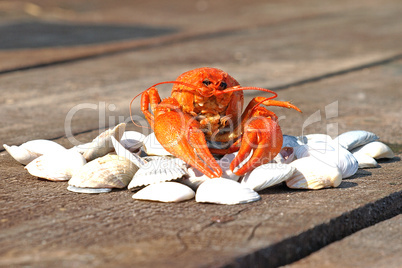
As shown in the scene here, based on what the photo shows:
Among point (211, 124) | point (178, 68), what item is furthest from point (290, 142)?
point (178, 68)

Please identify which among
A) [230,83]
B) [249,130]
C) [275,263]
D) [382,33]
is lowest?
[275,263]

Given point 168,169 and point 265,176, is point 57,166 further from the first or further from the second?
point 265,176

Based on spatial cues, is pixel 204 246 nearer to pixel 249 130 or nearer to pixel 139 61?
pixel 249 130

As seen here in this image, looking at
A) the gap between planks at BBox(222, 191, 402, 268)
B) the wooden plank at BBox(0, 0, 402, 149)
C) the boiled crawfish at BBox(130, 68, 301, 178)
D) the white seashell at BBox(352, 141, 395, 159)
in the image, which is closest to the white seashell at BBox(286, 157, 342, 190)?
the boiled crawfish at BBox(130, 68, 301, 178)

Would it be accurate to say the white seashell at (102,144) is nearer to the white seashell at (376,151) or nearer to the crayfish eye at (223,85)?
the crayfish eye at (223,85)

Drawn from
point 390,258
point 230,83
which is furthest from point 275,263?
point 230,83

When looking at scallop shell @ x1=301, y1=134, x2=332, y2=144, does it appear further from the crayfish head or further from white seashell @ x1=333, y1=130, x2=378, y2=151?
the crayfish head

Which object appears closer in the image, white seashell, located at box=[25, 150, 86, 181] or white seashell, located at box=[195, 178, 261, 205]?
white seashell, located at box=[195, 178, 261, 205]

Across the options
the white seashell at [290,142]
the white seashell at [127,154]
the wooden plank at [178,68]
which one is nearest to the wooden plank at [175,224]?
the white seashell at [127,154]
